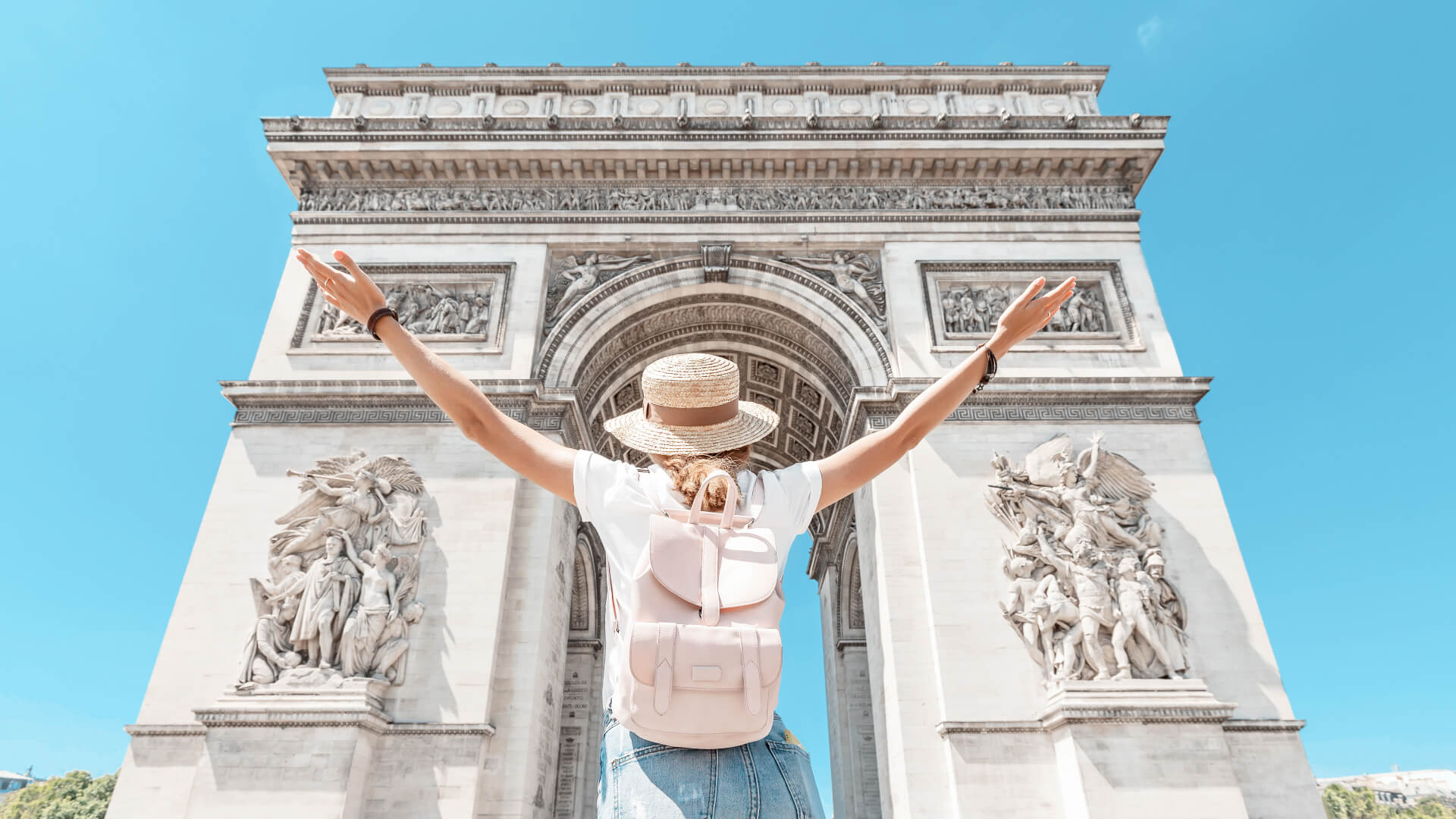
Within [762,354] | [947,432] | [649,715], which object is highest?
[762,354]

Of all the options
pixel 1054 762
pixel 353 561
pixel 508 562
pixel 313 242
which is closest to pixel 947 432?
pixel 1054 762

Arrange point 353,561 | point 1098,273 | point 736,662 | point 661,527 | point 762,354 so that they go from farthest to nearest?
1. point 762,354
2. point 1098,273
3. point 353,561
4. point 661,527
5. point 736,662

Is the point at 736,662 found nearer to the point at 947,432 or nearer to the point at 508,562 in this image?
the point at 508,562

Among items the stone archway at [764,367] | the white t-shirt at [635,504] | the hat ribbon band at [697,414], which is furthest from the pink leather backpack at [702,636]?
the stone archway at [764,367]

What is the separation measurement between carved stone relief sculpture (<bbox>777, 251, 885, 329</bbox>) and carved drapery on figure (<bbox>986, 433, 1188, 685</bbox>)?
3.10 metres

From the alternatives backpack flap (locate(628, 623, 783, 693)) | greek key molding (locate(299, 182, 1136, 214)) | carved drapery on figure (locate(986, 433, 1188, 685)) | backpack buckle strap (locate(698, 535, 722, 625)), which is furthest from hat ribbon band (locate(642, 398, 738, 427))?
greek key molding (locate(299, 182, 1136, 214))

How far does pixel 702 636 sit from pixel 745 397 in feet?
45.5

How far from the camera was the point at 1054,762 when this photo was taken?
9367 mm

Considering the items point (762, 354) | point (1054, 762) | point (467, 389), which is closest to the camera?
point (467, 389)

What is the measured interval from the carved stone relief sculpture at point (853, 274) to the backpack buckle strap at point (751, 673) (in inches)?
446

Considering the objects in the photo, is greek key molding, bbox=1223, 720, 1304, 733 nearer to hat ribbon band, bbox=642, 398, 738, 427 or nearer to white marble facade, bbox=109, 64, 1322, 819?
white marble facade, bbox=109, 64, 1322, 819

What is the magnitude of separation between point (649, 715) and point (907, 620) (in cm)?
930

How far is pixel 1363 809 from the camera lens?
4575 centimetres

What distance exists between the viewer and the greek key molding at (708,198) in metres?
13.5
